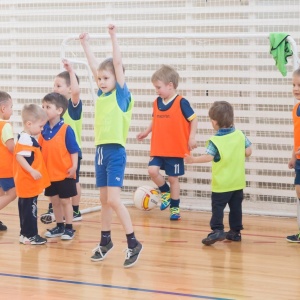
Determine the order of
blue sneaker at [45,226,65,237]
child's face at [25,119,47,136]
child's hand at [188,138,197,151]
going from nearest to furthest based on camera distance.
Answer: child's face at [25,119,47,136] → blue sneaker at [45,226,65,237] → child's hand at [188,138,197,151]

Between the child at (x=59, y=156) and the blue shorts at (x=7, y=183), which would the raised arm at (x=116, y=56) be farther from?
the blue shorts at (x=7, y=183)

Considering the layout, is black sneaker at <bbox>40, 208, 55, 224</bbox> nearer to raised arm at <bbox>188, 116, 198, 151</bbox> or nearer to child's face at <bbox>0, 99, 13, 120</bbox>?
child's face at <bbox>0, 99, 13, 120</bbox>

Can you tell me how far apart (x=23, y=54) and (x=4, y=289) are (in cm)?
494

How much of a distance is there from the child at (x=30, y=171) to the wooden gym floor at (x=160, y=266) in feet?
0.57

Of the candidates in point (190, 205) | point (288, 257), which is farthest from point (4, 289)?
point (190, 205)

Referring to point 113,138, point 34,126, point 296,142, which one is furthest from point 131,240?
point 296,142

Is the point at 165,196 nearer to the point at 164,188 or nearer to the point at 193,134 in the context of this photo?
the point at 164,188

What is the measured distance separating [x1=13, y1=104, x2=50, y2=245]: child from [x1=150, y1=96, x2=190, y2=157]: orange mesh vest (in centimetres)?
164

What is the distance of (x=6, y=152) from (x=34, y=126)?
0.64 meters

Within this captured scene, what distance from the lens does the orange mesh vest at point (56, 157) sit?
6.54 meters

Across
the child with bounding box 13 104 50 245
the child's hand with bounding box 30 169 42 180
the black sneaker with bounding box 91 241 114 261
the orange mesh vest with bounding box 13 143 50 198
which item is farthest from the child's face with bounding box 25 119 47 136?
the black sneaker with bounding box 91 241 114 261

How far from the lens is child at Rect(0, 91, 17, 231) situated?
680 centimetres

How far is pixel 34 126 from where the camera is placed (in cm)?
636

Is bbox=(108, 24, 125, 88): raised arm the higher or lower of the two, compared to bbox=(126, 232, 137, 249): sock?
higher
